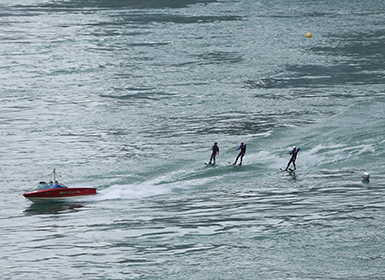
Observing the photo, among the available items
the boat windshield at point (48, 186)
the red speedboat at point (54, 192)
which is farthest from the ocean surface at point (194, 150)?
the boat windshield at point (48, 186)

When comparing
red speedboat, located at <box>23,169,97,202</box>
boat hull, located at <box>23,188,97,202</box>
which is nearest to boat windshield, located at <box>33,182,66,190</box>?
red speedboat, located at <box>23,169,97,202</box>

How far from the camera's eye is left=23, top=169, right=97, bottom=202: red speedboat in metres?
36.9

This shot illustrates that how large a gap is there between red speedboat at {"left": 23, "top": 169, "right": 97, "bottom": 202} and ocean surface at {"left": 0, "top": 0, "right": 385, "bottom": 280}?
1.63 feet

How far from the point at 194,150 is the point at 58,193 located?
12903 mm

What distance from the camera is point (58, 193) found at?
37.2 metres

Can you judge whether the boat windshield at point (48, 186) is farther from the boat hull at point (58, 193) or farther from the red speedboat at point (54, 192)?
the boat hull at point (58, 193)

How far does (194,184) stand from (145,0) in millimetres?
103085

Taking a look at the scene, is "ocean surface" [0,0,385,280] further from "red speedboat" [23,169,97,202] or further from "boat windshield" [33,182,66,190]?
"boat windshield" [33,182,66,190]

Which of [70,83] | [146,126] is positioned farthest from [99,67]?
[146,126]

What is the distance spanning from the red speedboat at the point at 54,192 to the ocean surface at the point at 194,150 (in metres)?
0.50

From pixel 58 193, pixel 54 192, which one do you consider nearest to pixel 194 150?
pixel 58 193

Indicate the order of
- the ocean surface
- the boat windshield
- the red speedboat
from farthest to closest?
the boat windshield → the red speedboat → the ocean surface

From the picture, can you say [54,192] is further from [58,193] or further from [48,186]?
[48,186]

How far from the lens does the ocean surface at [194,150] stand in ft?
96.7
